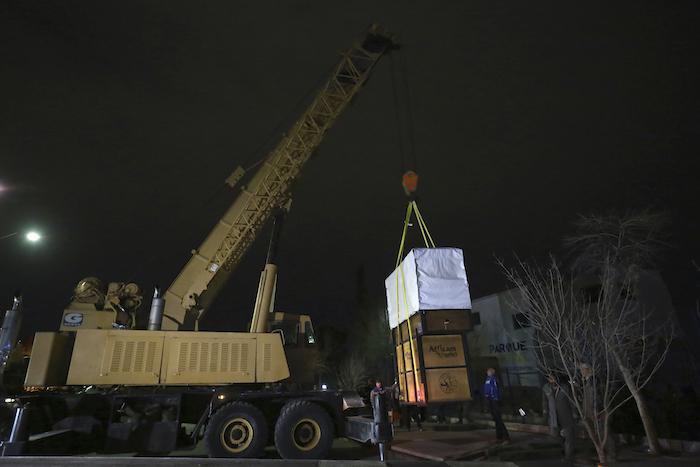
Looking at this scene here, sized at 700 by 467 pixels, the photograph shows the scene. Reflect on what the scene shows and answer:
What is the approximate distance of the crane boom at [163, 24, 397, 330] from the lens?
12.2m

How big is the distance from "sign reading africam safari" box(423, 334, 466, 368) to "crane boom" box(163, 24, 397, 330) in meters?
7.85

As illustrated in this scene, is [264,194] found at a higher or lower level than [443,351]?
higher

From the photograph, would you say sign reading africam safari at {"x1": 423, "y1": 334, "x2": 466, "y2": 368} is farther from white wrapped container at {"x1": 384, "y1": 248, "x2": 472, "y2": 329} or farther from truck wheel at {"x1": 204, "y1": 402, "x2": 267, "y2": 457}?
truck wheel at {"x1": 204, "y1": 402, "x2": 267, "y2": 457}

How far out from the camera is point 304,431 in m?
9.77

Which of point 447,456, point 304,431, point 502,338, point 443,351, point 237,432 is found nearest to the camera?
point 443,351

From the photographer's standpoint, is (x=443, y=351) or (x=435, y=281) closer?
(x=443, y=351)

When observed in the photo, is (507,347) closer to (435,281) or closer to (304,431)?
(304,431)

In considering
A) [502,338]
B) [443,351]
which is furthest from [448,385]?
[502,338]

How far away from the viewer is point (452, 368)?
707 cm

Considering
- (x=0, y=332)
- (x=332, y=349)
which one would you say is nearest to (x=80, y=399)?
(x=0, y=332)

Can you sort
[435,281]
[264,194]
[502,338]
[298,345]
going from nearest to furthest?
[435,281] → [298,345] → [264,194] → [502,338]

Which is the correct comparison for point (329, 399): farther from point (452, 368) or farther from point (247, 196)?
point (247, 196)

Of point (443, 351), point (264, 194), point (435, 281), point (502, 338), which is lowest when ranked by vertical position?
point (443, 351)

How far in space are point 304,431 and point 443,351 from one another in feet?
15.8
